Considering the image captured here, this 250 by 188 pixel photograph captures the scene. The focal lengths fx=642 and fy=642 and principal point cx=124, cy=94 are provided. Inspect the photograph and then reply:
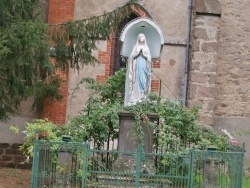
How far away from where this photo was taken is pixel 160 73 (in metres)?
15.9

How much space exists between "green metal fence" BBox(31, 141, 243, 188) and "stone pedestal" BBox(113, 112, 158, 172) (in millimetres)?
293

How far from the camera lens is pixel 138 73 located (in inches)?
482

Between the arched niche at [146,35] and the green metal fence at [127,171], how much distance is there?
2.59 metres

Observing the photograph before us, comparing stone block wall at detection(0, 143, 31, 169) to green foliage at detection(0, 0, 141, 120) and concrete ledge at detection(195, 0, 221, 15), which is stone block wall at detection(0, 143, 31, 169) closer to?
green foliage at detection(0, 0, 141, 120)

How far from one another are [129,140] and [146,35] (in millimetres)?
2391

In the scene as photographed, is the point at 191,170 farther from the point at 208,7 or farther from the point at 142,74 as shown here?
the point at 208,7

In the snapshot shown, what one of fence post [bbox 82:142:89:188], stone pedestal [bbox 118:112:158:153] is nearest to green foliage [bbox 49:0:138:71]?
stone pedestal [bbox 118:112:158:153]

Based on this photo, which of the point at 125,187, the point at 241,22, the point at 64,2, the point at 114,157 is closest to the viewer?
the point at 125,187

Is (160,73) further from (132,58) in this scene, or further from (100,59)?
(132,58)

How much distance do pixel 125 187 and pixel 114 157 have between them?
114 cm

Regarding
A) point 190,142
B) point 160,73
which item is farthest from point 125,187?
point 160,73

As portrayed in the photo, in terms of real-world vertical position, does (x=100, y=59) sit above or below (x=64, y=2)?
below

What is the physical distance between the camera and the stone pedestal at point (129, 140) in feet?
37.9

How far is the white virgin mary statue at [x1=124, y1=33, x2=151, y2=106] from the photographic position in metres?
12.2
